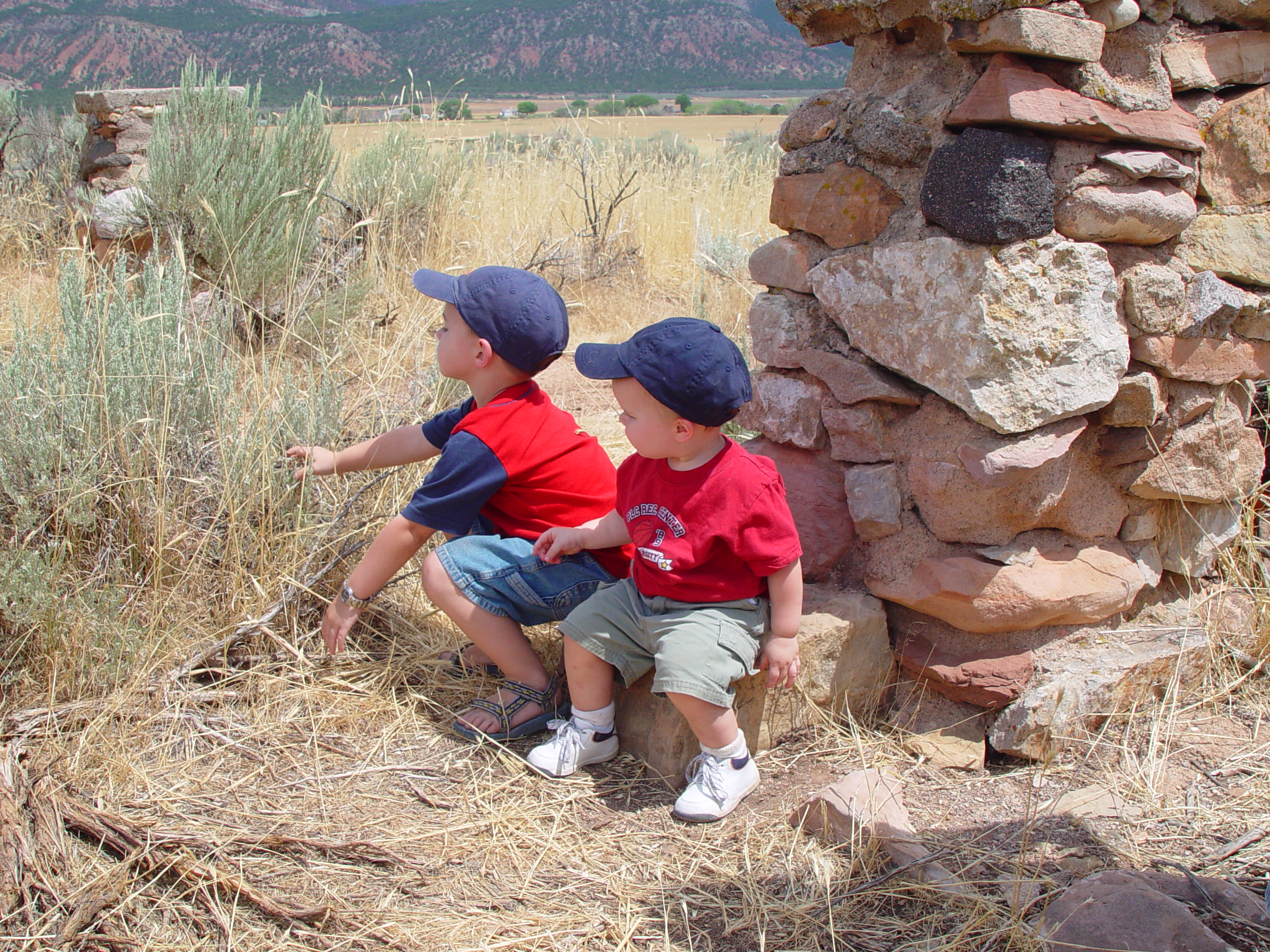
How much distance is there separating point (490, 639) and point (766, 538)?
2.43 ft

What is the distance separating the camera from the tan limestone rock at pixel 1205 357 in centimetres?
210

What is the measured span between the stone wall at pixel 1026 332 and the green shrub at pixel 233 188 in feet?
9.34

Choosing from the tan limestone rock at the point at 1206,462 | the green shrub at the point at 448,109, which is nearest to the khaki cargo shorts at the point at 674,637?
the tan limestone rock at the point at 1206,462

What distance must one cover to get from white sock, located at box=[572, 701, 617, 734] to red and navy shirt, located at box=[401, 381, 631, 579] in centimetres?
35

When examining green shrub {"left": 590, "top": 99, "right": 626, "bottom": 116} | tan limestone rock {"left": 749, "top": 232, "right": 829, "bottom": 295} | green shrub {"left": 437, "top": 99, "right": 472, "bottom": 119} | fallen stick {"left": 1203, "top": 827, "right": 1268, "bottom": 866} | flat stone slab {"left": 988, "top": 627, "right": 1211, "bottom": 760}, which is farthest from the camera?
green shrub {"left": 590, "top": 99, "right": 626, "bottom": 116}

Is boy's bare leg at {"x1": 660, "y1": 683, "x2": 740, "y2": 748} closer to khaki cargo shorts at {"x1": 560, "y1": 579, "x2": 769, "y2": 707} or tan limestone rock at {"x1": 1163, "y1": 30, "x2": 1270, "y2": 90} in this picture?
khaki cargo shorts at {"x1": 560, "y1": 579, "x2": 769, "y2": 707}

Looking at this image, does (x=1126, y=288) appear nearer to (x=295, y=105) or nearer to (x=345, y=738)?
(x=345, y=738)

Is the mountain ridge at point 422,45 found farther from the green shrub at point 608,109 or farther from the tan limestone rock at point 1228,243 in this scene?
the tan limestone rock at point 1228,243

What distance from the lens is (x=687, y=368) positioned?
1.87 m

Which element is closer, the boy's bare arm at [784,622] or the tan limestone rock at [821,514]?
the boy's bare arm at [784,622]

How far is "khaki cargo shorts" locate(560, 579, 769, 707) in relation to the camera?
1.93m

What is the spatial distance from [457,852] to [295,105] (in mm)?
5050

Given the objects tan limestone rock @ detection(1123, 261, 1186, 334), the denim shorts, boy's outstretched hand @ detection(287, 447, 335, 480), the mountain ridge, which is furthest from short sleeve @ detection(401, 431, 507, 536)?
the mountain ridge

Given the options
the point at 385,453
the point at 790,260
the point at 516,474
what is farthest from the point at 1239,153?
the point at 385,453
